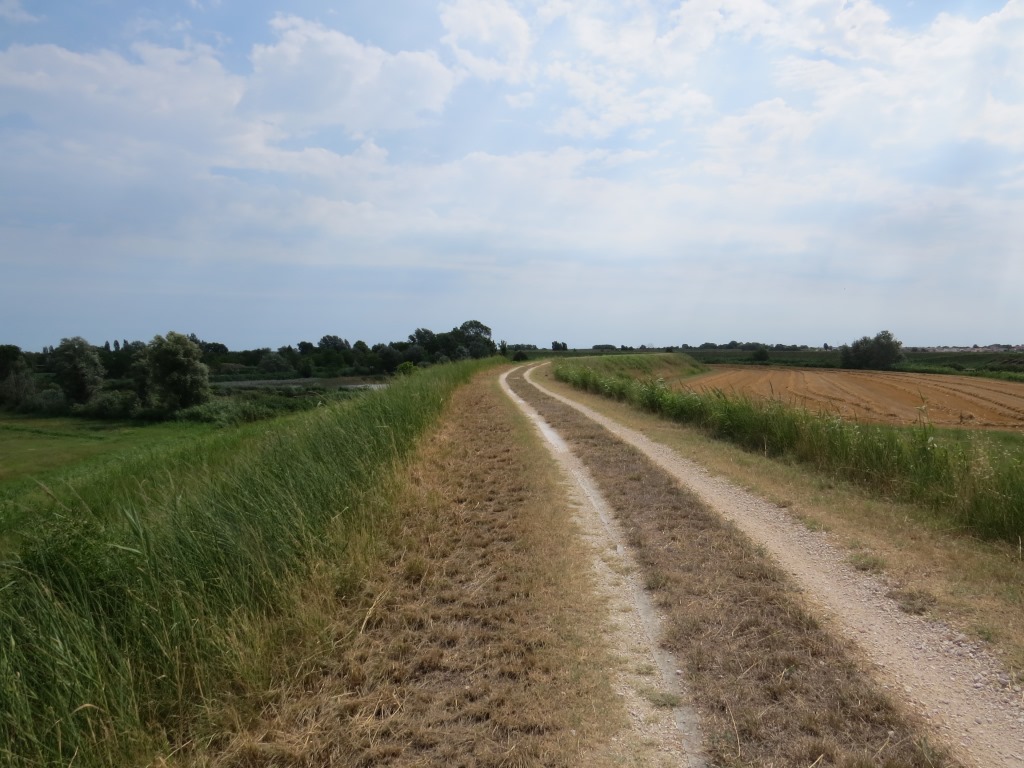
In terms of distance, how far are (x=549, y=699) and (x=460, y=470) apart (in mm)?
6350

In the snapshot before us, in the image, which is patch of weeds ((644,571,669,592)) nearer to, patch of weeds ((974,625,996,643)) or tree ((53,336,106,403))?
patch of weeds ((974,625,996,643))

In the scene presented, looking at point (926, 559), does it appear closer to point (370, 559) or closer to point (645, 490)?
point (645, 490)

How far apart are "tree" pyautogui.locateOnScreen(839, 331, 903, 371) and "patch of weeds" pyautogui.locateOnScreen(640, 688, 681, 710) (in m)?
73.8

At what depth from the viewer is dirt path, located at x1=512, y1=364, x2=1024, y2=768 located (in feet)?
9.71

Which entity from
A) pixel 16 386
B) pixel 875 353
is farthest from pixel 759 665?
pixel 875 353

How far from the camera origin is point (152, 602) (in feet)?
13.4

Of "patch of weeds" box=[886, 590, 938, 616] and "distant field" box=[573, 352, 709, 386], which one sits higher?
"distant field" box=[573, 352, 709, 386]

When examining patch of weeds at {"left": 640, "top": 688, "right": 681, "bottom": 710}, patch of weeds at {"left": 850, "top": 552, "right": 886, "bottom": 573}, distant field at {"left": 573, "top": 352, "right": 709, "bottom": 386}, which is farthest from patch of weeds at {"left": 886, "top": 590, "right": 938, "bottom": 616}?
distant field at {"left": 573, "top": 352, "right": 709, "bottom": 386}

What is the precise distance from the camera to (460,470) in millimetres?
9680

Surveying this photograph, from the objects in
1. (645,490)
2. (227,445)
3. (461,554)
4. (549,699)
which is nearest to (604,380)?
(227,445)

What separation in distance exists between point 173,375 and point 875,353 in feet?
245

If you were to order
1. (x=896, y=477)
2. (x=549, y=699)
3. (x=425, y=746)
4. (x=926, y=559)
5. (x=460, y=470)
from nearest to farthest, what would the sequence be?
(x=425, y=746), (x=549, y=699), (x=926, y=559), (x=896, y=477), (x=460, y=470)

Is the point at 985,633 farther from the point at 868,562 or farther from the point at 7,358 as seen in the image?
the point at 7,358

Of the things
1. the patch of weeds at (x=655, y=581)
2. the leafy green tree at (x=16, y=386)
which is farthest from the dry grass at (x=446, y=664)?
the leafy green tree at (x=16, y=386)
